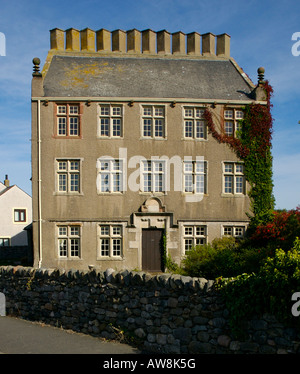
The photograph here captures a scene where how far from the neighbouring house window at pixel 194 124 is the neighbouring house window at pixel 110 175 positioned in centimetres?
409

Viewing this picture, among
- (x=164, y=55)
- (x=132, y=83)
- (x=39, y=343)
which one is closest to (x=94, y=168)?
(x=132, y=83)

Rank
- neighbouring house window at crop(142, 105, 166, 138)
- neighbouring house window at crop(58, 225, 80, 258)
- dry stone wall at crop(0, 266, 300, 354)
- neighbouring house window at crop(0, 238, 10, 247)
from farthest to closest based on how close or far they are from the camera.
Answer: neighbouring house window at crop(0, 238, 10, 247)
neighbouring house window at crop(142, 105, 166, 138)
neighbouring house window at crop(58, 225, 80, 258)
dry stone wall at crop(0, 266, 300, 354)

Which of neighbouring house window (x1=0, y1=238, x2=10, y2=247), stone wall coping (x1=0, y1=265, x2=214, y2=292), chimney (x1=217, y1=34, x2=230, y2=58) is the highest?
chimney (x1=217, y1=34, x2=230, y2=58)

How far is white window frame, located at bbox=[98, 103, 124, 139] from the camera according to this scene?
22.8 meters

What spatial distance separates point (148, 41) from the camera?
26.5 meters

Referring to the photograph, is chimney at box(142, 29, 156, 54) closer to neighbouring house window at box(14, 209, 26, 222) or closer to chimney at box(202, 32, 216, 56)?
chimney at box(202, 32, 216, 56)

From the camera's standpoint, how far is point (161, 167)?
906 inches

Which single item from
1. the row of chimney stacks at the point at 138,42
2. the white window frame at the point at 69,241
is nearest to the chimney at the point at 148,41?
the row of chimney stacks at the point at 138,42

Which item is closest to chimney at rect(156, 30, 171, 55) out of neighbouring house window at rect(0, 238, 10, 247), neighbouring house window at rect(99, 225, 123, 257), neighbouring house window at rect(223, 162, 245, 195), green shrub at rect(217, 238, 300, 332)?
neighbouring house window at rect(223, 162, 245, 195)

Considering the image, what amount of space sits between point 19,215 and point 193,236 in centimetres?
2625

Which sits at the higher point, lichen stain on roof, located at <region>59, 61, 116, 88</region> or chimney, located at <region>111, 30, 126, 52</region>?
chimney, located at <region>111, 30, 126, 52</region>

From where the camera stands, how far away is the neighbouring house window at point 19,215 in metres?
43.5

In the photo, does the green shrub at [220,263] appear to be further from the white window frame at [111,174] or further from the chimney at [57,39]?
the chimney at [57,39]

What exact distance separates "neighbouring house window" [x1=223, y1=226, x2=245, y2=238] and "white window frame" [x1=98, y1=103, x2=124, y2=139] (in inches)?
298
